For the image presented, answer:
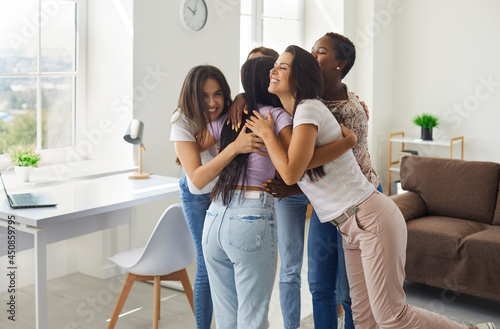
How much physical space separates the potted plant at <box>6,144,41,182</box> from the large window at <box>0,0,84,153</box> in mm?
145

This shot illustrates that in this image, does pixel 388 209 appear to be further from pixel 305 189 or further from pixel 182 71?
pixel 182 71

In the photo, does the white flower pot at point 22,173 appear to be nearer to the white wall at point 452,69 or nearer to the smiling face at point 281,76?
the smiling face at point 281,76

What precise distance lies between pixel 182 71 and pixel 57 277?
1.63 metres

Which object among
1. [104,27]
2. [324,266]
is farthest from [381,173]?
[324,266]

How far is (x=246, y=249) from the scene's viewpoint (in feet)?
5.93

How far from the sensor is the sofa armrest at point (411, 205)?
360 cm

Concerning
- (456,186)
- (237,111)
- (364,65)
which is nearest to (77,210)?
(237,111)

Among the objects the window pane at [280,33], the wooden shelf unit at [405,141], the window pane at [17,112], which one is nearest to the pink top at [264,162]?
the window pane at [17,112]

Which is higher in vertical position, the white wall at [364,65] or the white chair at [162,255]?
the white wall at [364,65]

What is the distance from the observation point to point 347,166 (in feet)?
6.54

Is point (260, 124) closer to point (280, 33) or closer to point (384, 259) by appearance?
point (384, 259)

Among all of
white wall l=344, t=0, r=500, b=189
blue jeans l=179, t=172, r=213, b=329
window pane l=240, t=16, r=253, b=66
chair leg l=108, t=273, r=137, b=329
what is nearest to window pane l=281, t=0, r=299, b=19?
white wall l=344, t=0, r=500, b=189

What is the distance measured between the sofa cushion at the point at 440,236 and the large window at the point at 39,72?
235 centimetres

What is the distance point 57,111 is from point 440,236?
255 cm
